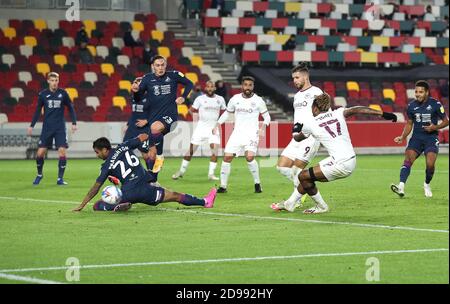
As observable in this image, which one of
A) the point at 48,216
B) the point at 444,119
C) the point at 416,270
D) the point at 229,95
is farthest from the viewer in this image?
the point at 229,95

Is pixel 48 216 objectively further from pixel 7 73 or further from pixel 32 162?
pixel 7 73

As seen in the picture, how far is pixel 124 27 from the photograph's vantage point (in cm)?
4197

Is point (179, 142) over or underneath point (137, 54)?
underneath

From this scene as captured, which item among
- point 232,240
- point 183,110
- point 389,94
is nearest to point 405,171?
point 232,240

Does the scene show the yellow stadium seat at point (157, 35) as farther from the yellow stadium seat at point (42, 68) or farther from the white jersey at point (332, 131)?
the white jersey at point (332, 131)

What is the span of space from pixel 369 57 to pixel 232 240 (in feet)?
115

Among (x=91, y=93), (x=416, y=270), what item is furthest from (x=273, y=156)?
(x=416, y=270)

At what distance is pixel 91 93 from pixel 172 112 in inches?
735

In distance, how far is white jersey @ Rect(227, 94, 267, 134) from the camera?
69.9ft

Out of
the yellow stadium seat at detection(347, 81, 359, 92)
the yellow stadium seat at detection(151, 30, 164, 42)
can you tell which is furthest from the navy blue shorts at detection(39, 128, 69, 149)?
the yellow stadium seat at detection(347, 81, 359, 92)

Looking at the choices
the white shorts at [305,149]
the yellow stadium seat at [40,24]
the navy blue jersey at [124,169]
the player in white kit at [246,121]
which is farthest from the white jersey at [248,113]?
the yellow stadium seat at [40,24]

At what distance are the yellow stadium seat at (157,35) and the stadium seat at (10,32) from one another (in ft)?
19.3

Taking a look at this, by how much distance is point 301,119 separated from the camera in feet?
57.6
